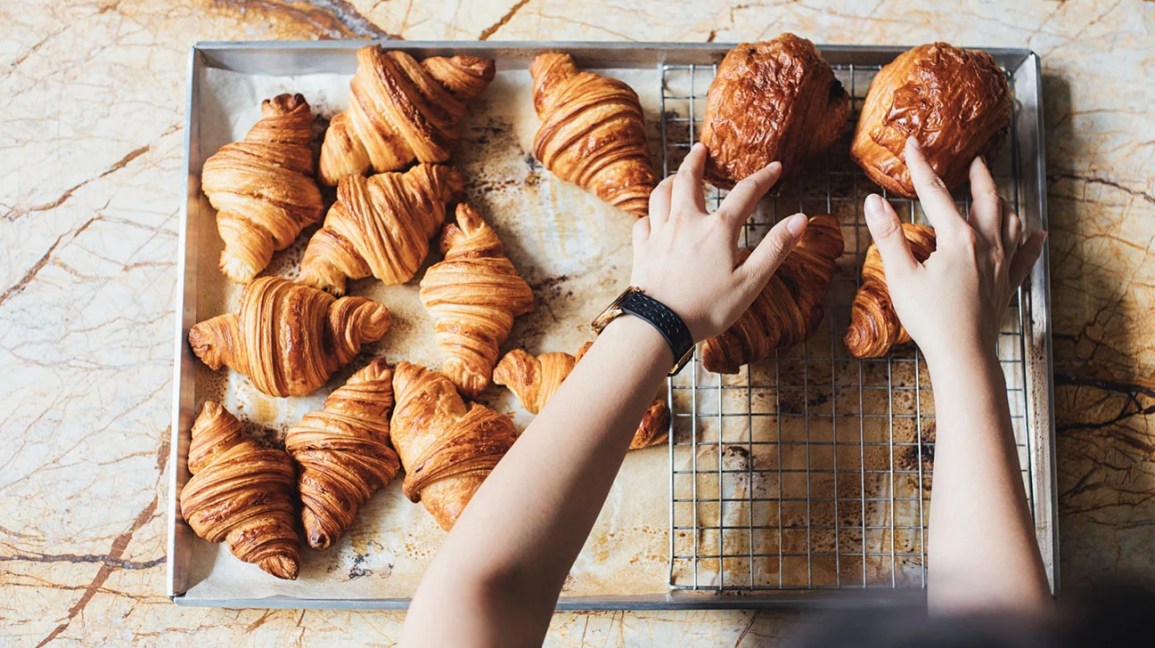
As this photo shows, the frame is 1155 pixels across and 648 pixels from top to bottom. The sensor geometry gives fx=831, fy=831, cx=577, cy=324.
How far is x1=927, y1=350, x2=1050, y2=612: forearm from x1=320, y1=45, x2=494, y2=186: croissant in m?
1.09

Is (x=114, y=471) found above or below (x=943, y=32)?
below

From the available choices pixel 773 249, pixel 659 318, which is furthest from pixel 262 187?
pixel 773 249

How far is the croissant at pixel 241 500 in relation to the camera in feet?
5.45

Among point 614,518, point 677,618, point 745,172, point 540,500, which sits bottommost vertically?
point 677,618

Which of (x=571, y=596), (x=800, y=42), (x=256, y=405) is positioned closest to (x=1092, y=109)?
(x=800, y=42)

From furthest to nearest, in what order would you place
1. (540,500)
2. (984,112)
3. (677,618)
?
(677,618)
(984,112)
(540,500)

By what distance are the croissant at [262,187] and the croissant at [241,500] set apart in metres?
0.37

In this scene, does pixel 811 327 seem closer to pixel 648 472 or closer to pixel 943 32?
pixel 648 472

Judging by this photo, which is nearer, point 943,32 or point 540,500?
point 540,500

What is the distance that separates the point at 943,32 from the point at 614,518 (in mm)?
1318

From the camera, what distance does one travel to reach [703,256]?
57.8 inches

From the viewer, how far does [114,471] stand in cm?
181

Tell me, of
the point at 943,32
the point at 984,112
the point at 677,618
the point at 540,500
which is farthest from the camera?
the point at 943,32

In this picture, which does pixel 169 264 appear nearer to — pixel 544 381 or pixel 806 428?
pixel 544 381
